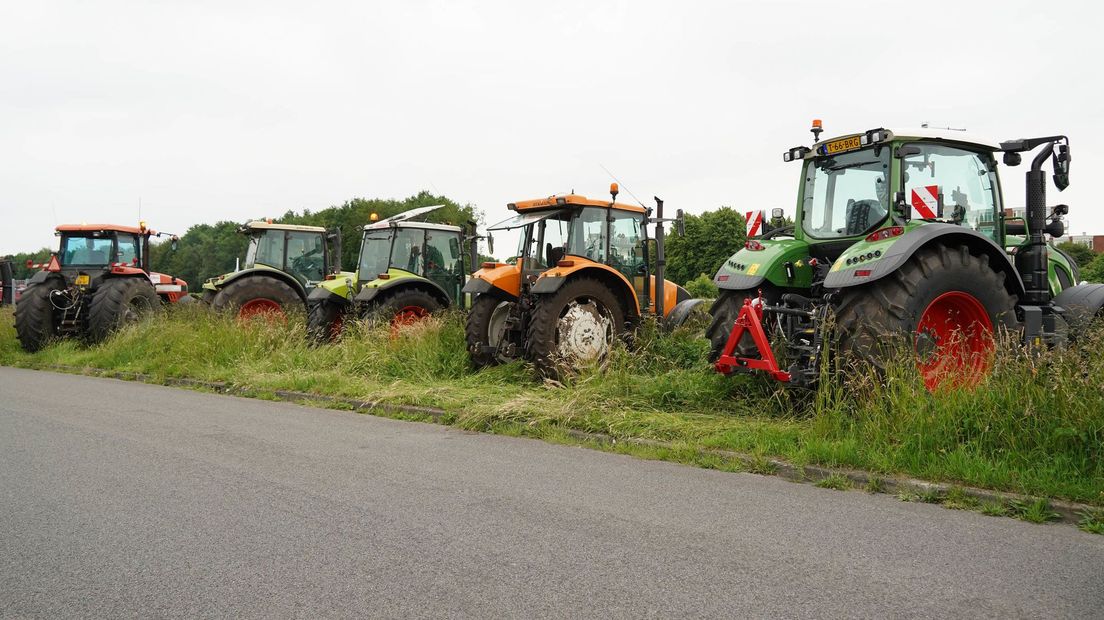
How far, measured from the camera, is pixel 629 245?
12.1m

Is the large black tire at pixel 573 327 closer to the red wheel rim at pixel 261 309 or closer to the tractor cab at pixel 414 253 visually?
the tractor cab at pixel 414 253

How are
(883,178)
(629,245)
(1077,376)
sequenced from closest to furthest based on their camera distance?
(1077,376)
(883,178)
(629,245)

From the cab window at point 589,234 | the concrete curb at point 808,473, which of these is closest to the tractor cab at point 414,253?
the cab window at point 589,234

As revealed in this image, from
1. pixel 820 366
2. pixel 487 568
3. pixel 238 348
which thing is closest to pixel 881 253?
pixel 820 366

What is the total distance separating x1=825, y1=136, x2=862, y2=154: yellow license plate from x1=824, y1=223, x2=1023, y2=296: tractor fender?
125 centimetres

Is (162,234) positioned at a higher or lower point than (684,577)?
higher

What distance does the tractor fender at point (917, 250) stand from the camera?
677 centimetres

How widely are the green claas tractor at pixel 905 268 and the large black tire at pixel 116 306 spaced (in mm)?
13621

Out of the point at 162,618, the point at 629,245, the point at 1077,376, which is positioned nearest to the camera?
the point at 162,618

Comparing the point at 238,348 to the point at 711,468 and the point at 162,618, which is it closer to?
the point at 711,468

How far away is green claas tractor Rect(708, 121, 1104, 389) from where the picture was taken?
6926 mm

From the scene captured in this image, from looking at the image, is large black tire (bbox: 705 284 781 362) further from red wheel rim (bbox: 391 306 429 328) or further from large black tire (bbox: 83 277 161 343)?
large black tire (bbox: 83 277 161 343)

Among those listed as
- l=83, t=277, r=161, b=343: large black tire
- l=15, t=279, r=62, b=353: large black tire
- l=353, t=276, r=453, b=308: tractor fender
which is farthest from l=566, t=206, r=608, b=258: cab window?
l=15, t=279, r=62, b=353: large black tire

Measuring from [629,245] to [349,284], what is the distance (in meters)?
6.11
